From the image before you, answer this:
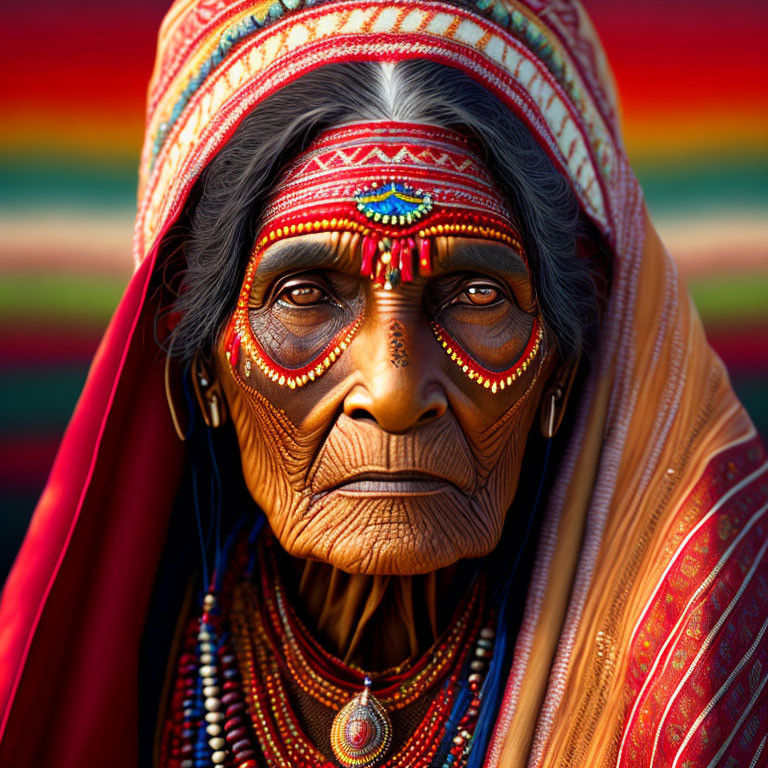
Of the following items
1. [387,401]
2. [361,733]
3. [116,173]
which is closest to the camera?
[387,401]

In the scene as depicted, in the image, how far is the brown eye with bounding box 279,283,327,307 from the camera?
4.87ft

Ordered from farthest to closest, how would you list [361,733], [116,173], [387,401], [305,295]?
[116,173] < [361,733] < [305,295] < [387,401]

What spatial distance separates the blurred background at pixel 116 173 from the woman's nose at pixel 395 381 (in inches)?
62.3

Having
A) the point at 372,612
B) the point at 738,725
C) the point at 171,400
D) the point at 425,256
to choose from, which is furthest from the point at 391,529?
the point at 738,725

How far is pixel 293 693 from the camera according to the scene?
172cm

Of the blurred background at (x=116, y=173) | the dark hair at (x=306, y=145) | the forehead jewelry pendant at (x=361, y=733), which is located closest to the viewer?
the dark hair at (x=306, y=145)

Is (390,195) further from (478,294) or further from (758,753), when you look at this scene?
(758,753)

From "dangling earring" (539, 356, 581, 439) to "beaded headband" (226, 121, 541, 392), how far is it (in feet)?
0.58

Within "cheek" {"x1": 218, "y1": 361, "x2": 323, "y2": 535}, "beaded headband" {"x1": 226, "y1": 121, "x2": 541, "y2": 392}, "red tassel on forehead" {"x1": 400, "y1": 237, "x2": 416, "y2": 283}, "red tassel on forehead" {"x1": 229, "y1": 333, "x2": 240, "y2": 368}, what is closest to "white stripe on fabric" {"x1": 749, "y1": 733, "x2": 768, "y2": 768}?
"beaded headband" {"x1": 226, "y1": 121, "x2": 541, "y2": 392}

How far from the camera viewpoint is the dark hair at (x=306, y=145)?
149 centimetres

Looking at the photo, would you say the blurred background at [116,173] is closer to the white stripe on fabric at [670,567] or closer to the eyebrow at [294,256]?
the white stripe on fabric at [670,567]

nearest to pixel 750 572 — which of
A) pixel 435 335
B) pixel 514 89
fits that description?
pixel 435 335

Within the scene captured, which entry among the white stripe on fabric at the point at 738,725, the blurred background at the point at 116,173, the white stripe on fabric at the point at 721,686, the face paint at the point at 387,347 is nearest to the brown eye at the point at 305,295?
the face paint at the point at 387,347

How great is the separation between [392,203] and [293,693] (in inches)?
36.6
